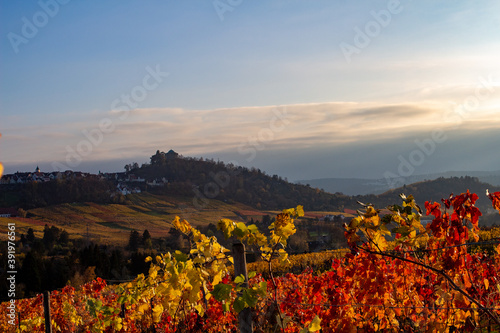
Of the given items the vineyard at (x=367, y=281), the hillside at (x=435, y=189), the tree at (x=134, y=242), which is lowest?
the tree at (x=134, y=242)

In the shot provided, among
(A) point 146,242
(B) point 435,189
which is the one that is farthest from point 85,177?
(B) point 435,189

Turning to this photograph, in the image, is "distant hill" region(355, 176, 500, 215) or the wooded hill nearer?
"distant hill" region(355, 176, 500, 215)

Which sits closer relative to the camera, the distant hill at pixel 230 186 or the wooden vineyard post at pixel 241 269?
the wooden vineyard post at pixel 241 269

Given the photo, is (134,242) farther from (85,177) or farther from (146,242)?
(85,177)

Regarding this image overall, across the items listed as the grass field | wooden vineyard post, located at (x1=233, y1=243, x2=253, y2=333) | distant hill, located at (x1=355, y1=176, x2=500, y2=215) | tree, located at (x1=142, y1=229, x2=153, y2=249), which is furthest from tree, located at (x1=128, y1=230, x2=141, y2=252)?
wooden vineyard post, located at (x1=233, y1=243, x2=253, y2=333)

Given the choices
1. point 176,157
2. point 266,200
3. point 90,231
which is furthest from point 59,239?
point 176,157

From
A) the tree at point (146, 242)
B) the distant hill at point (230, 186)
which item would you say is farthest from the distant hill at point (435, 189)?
the tree at point (146, 242)

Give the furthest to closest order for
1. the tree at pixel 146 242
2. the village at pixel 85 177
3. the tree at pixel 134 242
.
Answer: the village at pixel 85 177 → the tree at pixel 134 242 → the tree at pixel 146 242

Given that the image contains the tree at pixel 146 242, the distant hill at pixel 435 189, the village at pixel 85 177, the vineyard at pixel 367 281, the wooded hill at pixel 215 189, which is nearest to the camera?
the vineyard at pixel 367 281

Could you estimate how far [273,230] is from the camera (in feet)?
11.1

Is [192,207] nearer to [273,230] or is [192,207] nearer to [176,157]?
[176,157]

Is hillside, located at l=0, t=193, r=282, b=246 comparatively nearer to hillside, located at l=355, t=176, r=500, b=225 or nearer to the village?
the village

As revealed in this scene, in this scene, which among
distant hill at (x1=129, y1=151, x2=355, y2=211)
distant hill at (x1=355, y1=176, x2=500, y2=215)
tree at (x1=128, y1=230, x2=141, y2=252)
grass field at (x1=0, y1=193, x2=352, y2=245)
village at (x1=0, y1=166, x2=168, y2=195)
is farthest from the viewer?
distant hill at (x1=129, y1=151, x2=355, y2=211)

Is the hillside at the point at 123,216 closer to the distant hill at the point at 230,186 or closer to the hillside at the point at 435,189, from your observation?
the distant hill at the point at 230,186
